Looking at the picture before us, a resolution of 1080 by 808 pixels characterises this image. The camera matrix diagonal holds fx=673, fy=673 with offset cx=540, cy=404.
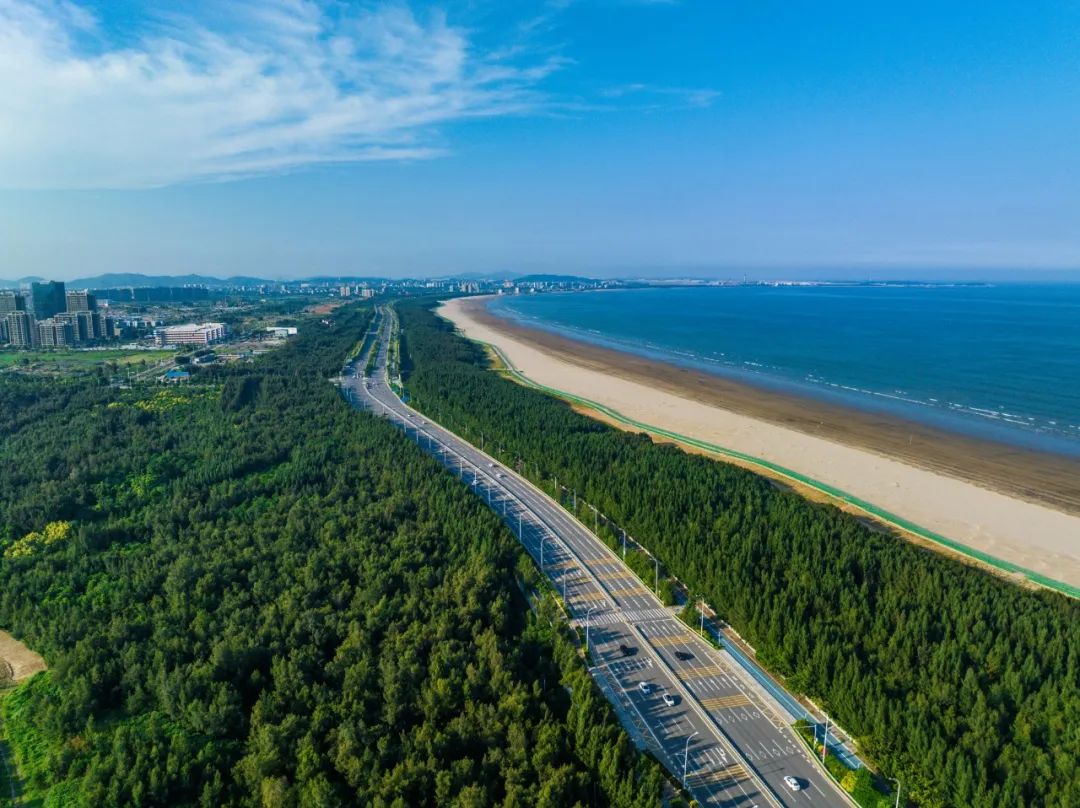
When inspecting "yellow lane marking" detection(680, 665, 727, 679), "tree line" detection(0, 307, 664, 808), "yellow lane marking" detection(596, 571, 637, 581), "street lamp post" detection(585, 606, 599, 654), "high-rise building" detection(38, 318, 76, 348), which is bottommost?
"yellow lane marking" detection(680, 665, 727, 679)

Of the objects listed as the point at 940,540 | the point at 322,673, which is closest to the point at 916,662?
the point at 940,540

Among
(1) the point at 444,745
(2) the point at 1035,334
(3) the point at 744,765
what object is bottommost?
(3) the point at 744,765

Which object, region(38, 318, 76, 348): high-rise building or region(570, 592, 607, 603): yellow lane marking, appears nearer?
region(570, 592, 607, 603): yellow lane marking

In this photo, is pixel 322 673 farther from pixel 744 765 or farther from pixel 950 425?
pixel 950 425

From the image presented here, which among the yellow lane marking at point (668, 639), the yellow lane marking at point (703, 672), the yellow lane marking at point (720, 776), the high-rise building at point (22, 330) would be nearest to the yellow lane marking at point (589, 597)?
the yellow lane marking at point (668, 639)

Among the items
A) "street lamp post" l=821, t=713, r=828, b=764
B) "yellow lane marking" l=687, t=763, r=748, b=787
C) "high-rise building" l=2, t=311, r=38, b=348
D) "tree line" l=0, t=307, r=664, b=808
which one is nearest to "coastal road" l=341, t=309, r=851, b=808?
"yellow lane marking" l=687, t=763, r=748, b=787

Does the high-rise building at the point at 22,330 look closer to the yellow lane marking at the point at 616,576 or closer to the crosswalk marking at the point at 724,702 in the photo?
the yellow lane marking at the point at 616,576

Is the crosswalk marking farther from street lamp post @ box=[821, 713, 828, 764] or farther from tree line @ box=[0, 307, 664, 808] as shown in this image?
tree line @ box=[0, 307, 664, 808]
